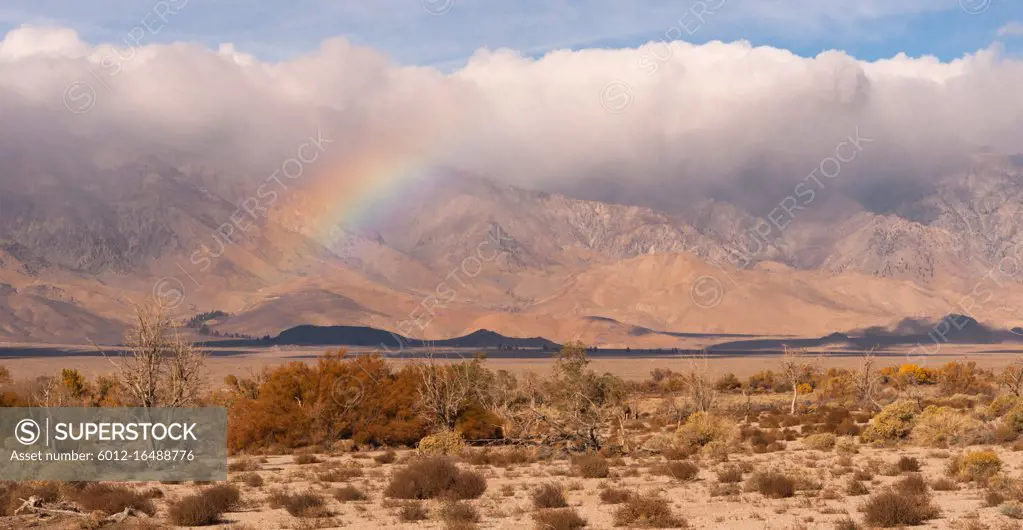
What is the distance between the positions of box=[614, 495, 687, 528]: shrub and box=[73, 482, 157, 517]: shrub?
11.0 metres

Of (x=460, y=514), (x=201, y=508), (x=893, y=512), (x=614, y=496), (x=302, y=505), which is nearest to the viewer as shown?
(x=893, y=512)

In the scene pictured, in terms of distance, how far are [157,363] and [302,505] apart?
13.4 meters

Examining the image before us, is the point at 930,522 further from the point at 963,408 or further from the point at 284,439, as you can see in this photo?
the point at 963,408

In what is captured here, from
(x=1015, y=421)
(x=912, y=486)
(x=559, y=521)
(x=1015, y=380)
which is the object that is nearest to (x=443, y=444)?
(x=559, y=521)

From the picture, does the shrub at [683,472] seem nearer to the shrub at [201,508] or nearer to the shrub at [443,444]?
the shrub at [443,444]

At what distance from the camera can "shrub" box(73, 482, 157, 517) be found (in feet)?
72.1

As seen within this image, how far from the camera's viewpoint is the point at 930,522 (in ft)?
66.0

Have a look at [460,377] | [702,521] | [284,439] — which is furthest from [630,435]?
[702,521]

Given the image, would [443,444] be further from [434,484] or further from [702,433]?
[434,484]

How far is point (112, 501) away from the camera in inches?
872

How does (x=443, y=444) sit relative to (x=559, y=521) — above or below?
above

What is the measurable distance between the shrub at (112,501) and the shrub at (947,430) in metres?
29.3

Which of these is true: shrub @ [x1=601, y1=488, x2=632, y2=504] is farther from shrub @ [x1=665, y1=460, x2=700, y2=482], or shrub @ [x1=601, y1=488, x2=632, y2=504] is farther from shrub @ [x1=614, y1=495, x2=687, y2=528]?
shrub @ [x1=665, y1=460, x2=700, y2=482]

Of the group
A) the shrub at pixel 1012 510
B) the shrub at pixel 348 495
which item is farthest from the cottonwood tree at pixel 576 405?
the shrub at pixel 1012 510
